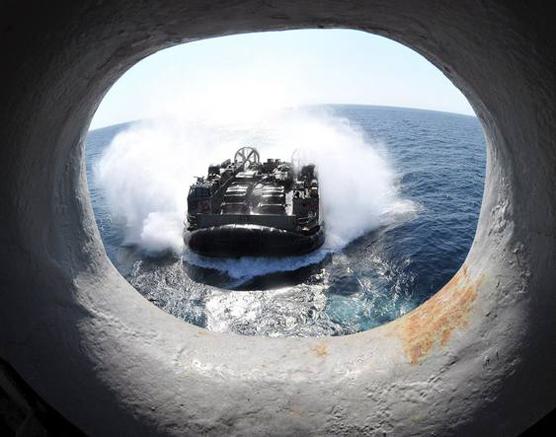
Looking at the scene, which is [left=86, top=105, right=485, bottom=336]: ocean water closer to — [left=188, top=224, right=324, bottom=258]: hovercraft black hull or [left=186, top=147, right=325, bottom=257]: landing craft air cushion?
[left=188, top=224, right=324, bottom=258]: hovercraft black hull

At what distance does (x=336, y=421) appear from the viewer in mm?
1811

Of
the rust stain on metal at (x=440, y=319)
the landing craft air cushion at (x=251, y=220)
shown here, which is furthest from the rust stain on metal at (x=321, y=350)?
the landing craft air cushion at (x=251, y=220)

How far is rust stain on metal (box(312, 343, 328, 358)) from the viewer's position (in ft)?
7.14

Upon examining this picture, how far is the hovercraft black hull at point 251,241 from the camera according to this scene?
20391mm

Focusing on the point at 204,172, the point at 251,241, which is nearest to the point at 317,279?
the point at 251,241

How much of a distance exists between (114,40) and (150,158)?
51.1 meters

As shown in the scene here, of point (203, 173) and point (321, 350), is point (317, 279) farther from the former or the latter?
point (203, 173)

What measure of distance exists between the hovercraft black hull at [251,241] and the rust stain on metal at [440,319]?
715 inches

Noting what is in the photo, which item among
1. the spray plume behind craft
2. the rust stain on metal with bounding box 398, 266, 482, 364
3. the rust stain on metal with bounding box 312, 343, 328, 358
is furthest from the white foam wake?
the rust stain on metal with bounding box 398, 266, 482, 364

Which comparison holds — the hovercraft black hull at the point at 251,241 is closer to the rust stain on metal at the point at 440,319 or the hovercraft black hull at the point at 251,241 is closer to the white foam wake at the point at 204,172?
the white foam wake at the point at 204,172

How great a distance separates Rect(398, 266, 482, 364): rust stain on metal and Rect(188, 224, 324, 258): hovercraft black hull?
18.2 metres

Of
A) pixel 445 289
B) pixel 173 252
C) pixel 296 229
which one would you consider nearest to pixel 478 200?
pixel 296 229

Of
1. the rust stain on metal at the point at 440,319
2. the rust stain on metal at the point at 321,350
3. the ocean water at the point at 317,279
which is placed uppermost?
the rust stain on metal at the point at 440,319

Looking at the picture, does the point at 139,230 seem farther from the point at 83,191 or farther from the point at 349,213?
the point at 83,191
